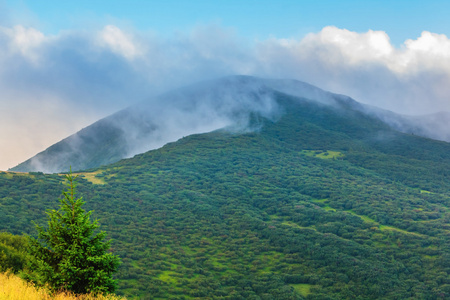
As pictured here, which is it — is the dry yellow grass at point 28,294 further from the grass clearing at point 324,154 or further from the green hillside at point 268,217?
the grass clearing at point 324,154

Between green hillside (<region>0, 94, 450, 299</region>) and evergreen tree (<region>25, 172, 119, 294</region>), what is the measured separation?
216 feet

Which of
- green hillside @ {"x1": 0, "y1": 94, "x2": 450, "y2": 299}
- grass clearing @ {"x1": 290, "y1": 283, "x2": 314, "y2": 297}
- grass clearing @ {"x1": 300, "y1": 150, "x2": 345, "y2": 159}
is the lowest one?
grass clearing @ {"x1": 290, "y1": 283, "x2": 314, "y2": 297}

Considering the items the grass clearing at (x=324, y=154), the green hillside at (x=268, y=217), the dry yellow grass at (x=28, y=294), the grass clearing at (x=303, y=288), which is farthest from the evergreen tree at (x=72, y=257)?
the grass clearing at (x=324, y=154)

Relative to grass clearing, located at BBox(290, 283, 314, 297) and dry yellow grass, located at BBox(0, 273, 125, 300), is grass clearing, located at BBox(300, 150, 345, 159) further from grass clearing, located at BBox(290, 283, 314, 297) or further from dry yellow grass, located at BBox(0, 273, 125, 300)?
dry yellow grass, located at BBox(0, 273, 125, 300)

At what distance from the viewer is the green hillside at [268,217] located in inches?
3659

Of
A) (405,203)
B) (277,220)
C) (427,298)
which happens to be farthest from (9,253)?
(405,203)

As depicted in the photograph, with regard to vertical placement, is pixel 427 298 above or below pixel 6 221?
below

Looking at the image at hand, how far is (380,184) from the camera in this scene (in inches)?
6073

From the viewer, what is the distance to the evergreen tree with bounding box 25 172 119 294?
15805 mm

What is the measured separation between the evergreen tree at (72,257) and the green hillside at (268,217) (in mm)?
65758

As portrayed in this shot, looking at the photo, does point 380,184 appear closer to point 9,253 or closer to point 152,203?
point 152,203

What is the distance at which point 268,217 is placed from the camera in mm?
131750

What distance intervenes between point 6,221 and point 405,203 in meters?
111

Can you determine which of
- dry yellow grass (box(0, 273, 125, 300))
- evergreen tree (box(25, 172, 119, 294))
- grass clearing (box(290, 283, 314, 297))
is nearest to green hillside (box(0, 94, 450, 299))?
grass clearing (box(290, 283, 314, 297))
